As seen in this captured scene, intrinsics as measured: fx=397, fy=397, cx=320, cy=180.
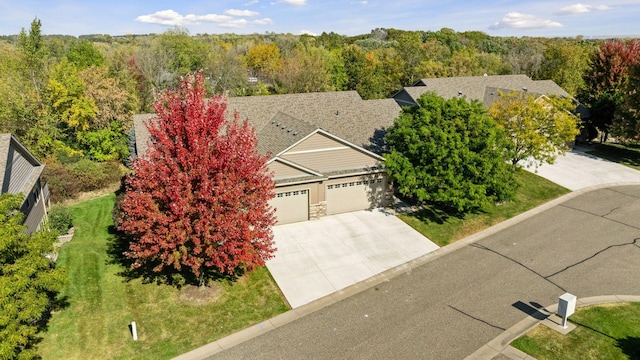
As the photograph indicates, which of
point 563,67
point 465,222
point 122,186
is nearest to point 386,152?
point 465,222

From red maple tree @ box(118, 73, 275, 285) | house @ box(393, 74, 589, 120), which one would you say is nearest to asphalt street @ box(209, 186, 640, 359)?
red maple tree @ box(118, 73, 275, 285)

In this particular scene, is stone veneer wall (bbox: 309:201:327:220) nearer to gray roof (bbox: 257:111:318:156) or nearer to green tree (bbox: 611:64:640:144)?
gray roof (bbox: 257:111:318:156)

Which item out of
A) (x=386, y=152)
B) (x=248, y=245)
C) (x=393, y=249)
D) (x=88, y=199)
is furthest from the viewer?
(x=88, y=199)

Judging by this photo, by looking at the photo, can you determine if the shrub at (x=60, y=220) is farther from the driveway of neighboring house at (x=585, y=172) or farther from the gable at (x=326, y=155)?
the driveway of neighboring house at (x=585, y=172)

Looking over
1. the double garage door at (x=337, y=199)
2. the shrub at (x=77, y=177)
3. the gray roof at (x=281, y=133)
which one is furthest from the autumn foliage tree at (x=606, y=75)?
the shrub at (x=77, y=177)

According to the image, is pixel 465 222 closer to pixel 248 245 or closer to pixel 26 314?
pixel 248 245

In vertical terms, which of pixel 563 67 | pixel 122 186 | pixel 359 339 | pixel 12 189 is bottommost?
pixel 359 339

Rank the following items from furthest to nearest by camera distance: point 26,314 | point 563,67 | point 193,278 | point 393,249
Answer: point 563,67, point 393,249, point 193,278, point 26,314
